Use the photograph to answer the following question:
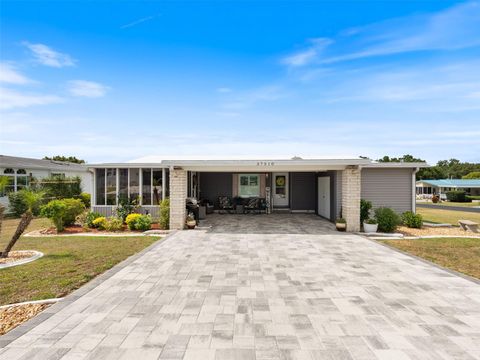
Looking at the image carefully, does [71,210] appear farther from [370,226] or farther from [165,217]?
[370,226]

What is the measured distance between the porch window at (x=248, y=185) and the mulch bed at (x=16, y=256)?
36.9 ft

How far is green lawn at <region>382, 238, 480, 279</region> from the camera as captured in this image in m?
6.83

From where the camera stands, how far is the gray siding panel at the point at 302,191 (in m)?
17.0

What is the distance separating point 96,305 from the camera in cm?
454

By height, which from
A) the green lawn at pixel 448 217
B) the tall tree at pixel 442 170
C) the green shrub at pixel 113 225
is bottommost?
the green lawn at pixel 448 217

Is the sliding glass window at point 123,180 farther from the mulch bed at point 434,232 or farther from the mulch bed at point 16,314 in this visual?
the mulch bed at point 434,232

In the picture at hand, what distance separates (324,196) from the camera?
14805 mm

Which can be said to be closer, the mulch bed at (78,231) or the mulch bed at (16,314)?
the mulch bed at (16,314)

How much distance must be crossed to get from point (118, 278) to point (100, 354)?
2.81 metres

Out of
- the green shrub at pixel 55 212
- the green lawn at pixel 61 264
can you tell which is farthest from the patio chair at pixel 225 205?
the green shrub at pixel 55 212

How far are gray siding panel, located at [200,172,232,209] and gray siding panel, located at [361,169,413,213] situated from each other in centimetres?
791

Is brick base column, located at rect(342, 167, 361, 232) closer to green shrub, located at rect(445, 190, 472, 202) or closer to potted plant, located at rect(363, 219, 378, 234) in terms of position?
potted plant, located at rect(363, 219, 378, 234)

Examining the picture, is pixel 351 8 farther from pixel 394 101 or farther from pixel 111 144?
pixel 111 144

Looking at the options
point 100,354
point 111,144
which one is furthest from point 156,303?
point 111,144
